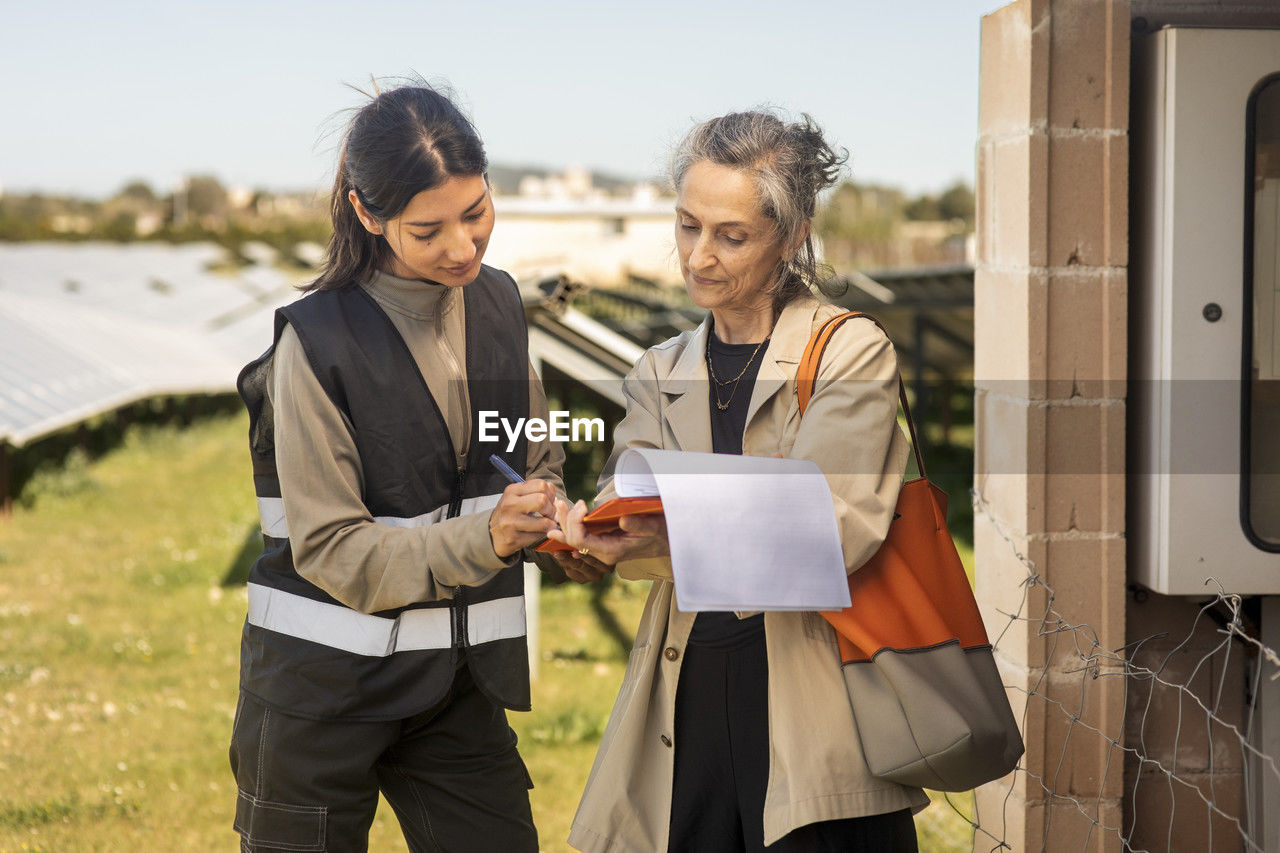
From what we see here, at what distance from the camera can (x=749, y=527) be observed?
185 centimetres

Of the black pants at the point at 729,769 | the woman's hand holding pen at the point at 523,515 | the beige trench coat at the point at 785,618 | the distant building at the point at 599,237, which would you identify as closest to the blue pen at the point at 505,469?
the woman's hand holding pen at the point at 523,515

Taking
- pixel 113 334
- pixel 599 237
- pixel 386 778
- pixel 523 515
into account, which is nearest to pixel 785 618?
pixel 523 515

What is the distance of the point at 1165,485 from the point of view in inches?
111

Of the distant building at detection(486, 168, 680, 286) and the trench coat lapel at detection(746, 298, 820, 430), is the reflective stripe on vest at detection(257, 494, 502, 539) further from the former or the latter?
the distant building at detection(486, 168, 680, 286)

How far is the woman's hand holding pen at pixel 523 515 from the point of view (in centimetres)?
203

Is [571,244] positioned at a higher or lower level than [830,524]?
higher

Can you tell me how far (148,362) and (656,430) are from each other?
14.2 m

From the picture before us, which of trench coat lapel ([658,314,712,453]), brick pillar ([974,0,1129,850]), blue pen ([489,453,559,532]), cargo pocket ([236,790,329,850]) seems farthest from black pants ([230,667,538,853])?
brick pillar ([974,0,1129,850])

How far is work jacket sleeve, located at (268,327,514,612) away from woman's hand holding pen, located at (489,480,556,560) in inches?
1.8

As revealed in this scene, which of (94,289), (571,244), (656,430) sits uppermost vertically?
(571,244)

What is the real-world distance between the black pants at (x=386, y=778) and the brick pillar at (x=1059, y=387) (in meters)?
1.24

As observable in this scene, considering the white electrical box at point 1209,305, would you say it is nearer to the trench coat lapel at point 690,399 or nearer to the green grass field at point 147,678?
the trench coat lapel at point 690,399

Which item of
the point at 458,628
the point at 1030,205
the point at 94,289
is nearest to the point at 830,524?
the point at 458,628

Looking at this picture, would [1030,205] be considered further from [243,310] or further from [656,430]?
[243,310]
